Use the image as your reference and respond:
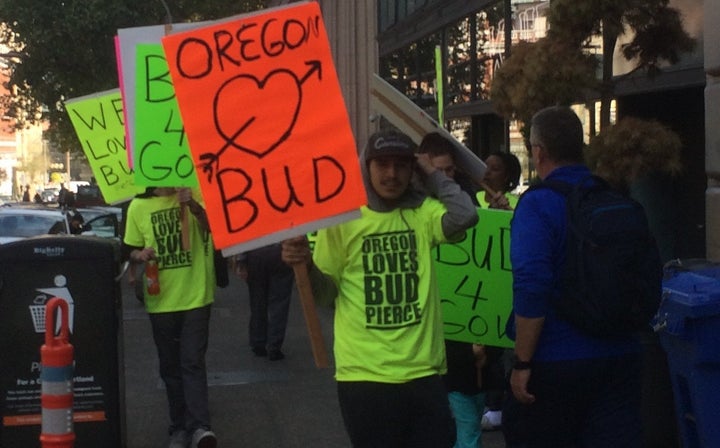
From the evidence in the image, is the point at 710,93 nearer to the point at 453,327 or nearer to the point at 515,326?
the point at 453,327

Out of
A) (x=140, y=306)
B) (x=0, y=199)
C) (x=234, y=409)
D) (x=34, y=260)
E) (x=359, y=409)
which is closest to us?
(x=359, y=409)

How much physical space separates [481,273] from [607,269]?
170 centimetres

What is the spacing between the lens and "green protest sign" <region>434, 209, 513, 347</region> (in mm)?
6047

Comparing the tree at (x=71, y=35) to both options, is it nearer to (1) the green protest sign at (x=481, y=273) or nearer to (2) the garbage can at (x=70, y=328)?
(2) the garbage can at (x=70, y=328)

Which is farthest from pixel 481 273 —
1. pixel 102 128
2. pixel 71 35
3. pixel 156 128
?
pixel 71 35

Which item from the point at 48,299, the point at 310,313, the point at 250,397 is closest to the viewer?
the point at 310,313

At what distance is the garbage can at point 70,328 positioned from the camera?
6992 mm

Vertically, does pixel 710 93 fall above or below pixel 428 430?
above

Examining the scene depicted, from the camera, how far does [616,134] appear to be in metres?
7.44

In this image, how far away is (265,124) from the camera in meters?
4.37

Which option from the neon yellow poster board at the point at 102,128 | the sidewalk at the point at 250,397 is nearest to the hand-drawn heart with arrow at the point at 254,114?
the sidewalk at the point at 250,397

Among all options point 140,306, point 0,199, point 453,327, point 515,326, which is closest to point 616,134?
point 453,327

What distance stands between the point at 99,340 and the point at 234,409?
7.47 feet

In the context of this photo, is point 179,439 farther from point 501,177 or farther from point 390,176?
point 390,176
